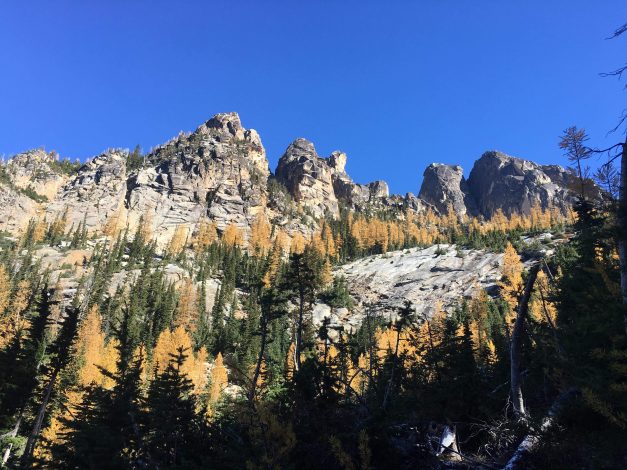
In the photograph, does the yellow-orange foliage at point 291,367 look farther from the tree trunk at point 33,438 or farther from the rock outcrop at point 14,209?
the rock outcrop at point 14,209

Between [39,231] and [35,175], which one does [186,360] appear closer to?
[39,231]

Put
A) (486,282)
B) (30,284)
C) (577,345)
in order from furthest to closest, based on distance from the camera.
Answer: (486,282) → (30,284) → (577,345)

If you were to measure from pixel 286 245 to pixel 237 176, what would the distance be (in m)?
45.8

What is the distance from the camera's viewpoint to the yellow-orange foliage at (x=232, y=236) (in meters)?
126

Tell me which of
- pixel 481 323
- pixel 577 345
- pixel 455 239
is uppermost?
pixel 455 239

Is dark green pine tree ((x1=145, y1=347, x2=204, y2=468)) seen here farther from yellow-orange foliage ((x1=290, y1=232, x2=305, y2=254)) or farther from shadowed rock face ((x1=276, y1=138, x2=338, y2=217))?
shadowed rock face ((x1=276, y1=138, x2=338, y2=217))

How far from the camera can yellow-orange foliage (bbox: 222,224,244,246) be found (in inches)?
4943

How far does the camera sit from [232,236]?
12988 centimetres

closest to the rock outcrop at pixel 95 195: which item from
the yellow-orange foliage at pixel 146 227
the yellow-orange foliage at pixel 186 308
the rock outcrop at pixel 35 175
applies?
the rock outcrop at pixel 35 175

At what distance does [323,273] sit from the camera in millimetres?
87938

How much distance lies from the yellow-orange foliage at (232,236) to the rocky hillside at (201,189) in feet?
23.8

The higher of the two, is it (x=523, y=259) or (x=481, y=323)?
(x=523, y=259)

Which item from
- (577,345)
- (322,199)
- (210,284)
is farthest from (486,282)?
(322,199)

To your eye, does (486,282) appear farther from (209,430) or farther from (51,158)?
(51,158)
